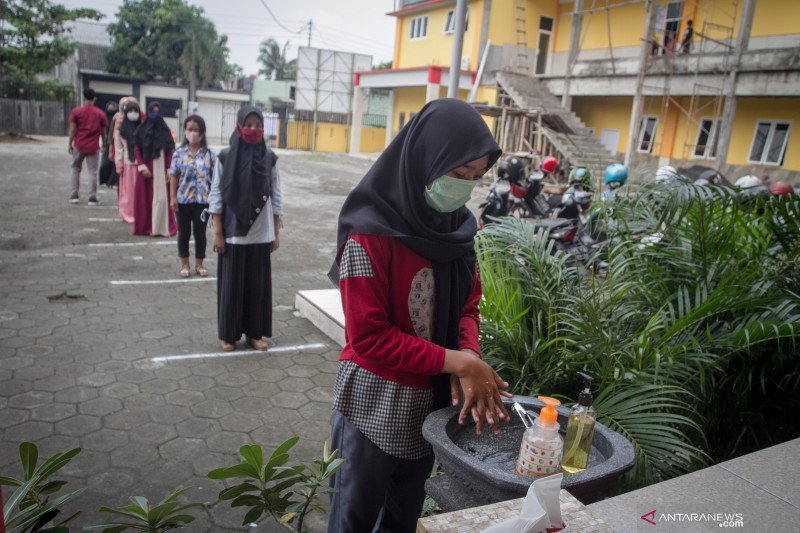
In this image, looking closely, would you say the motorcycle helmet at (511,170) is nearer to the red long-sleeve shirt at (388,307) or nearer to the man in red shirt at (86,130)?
the man in red shirt at (86,130)

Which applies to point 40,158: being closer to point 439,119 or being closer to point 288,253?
point 288,253

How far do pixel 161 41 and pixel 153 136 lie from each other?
3050 cm

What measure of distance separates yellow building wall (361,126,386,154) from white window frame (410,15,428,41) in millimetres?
6196

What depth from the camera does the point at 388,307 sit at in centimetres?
187

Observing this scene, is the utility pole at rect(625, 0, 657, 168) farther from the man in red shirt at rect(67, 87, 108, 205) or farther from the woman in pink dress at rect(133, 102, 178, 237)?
the man in red shirt at rect(67, 87, 108, 205)

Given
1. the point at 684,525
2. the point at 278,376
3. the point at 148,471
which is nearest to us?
the point at 684,525

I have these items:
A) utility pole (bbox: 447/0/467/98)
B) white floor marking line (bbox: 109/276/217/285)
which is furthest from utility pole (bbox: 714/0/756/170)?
white floor marking line (bbox: 109/276/217/285)

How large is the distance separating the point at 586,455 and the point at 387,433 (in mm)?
614

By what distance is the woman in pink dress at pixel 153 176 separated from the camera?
7578mm

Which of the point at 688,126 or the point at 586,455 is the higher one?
the point at 688,126

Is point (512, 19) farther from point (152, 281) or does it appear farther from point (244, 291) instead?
point (244, 291)

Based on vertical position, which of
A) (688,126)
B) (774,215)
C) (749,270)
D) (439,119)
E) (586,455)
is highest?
(688,126)

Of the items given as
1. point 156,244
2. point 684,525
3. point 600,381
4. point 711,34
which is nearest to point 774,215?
point 600,381

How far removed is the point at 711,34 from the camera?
18.3 m
